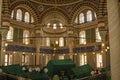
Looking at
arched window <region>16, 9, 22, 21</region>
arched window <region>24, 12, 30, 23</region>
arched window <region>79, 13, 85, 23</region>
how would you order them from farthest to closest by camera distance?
1. arched window <region>79, 13, 85, 23</region>
2. arched window <region>24, 12, 30, 23</region>
3. arched window <region>16, 9, 22, 21</region>

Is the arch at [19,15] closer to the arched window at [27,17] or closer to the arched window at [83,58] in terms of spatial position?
the arched window at [27,17]

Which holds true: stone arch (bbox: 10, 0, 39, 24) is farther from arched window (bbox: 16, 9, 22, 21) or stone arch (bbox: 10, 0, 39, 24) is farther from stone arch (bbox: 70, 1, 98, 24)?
stone arch (bbox: 70, 1, 98, 24)

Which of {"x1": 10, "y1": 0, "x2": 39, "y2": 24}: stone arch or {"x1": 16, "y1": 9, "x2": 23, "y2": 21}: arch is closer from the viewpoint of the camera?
{"x1": 10, "y1": 0, "x2": 39, "y2": 24}: stone arch

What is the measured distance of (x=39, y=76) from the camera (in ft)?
29.8

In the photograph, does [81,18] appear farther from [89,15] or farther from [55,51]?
[55,51]

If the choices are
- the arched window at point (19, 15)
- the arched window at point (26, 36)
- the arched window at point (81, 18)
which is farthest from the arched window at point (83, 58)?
the arched window at point (19, 15)

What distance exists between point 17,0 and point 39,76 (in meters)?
17.9

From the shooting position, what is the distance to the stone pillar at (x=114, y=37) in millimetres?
5438

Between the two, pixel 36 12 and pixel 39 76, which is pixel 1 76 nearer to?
pixel 39 76

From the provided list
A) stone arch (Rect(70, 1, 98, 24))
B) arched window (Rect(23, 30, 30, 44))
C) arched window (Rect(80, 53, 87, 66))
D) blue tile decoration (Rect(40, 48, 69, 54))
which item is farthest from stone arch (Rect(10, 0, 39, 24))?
arched window (Rect(80, 53, 87, 66))

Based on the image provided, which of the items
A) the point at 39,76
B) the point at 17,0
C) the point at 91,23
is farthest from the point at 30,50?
the point at 39,76

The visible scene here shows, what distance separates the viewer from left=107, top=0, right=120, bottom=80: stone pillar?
17.8 feet

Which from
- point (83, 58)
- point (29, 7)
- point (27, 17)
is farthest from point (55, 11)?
point (83, 58)

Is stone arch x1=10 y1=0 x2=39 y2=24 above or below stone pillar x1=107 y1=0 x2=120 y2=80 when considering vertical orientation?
above
